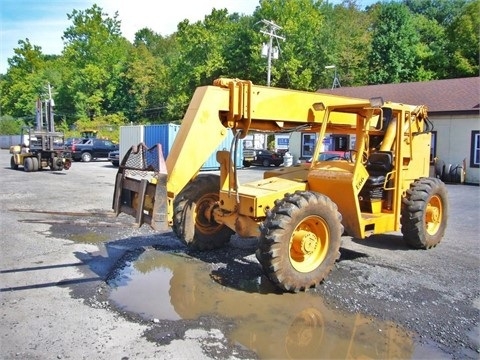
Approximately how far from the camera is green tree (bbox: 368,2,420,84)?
125ft

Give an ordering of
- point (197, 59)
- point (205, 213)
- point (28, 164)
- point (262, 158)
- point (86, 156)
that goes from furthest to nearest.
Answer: point (197, 59), point (86, 156), point (262, 158), point (28, 164), point (205, 213)

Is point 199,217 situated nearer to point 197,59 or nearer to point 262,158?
point 262,158

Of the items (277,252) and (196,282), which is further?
(196,282)

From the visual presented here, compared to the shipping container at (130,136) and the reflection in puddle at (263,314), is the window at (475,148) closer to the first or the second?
the shipping container at (130,136)

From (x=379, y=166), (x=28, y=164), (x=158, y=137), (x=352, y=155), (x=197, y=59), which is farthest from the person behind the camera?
(x=197, y=59)

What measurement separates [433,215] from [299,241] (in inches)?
149

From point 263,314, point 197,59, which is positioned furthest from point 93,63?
point 263,314

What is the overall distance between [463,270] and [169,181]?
479 centimetres

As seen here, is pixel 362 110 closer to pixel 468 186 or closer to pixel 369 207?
pixel 369 207

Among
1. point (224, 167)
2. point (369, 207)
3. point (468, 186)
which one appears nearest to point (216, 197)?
point (224, 167)

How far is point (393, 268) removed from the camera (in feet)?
22.7

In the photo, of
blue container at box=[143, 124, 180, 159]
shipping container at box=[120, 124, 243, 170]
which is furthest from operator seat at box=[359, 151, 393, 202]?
blue container at box=[143, 124, 180, 159]

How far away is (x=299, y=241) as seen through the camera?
232 inches

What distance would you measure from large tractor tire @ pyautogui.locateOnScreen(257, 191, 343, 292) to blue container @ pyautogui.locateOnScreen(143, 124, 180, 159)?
18.4 meters
